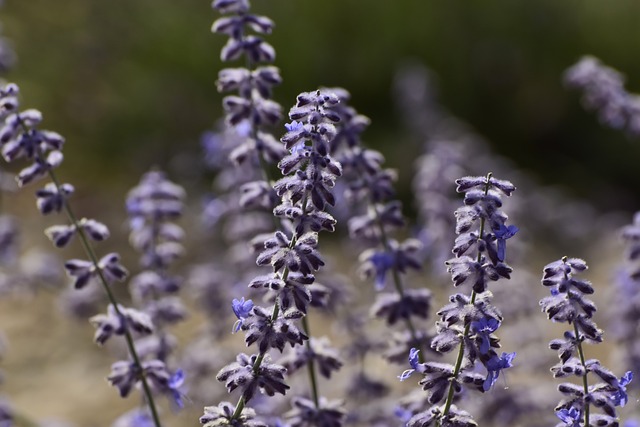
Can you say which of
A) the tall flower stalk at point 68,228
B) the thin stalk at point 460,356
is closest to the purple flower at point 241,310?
the thin stalk at point 460,356

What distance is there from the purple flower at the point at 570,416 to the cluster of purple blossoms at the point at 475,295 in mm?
206

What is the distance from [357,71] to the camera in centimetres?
995

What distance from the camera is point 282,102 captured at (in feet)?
31.1

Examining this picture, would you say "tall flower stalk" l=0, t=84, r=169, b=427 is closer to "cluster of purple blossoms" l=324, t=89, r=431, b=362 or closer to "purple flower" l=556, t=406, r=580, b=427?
"cluster of purple blossoms" l=324, t=89, r=431, b=362

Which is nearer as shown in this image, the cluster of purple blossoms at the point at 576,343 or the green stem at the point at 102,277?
the cluster of purple blossoms at the point at 576,343

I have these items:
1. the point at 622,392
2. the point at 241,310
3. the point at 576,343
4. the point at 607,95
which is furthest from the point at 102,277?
the point at 607,95

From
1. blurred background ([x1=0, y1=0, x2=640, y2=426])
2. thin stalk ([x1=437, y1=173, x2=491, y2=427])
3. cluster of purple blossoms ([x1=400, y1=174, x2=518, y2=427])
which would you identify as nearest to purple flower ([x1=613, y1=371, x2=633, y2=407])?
cluster of purple blossoms ([x1=400, y1=174, x2=518, y2=427])

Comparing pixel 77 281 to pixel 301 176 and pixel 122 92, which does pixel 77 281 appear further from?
pixel 122 92

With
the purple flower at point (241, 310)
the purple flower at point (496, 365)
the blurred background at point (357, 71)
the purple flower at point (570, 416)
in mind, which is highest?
the blurred background at point (357, 71)

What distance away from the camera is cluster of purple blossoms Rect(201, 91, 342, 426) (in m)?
2.45

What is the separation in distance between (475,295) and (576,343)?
30 cm

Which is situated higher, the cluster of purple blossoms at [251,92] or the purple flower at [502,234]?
the cluster of purple blossoms at [251,92]

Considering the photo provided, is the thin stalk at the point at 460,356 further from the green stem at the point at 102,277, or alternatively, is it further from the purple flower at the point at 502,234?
the green stem at the point at 102,277

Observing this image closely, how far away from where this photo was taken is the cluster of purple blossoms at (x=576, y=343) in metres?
2.44
